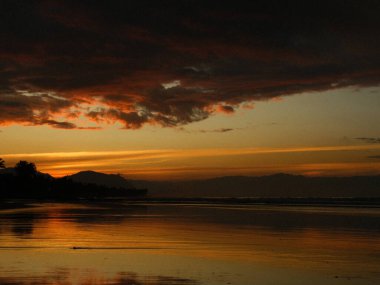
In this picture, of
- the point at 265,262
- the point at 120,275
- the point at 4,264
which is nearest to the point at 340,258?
the point at 265,262

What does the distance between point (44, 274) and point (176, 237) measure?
13.4m

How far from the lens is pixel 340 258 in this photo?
22875 mm

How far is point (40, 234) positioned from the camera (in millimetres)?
32094

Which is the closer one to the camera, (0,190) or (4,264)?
(4,264)

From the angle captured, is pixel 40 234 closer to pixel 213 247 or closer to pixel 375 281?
pixel 213 247

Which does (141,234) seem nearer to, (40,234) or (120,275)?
(40,234)

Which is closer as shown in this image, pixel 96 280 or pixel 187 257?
pixel 96 280

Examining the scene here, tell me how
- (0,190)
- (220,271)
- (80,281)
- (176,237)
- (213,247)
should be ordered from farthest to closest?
(0,190), (176,237), (213,247), (220,271), (80,281)

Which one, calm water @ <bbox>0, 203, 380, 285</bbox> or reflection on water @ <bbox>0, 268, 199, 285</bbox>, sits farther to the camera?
calm water @ <bbox>0, 203, 380, 285</bbox>

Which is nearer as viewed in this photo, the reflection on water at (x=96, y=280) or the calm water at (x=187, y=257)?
the reflection on water at (x=96, y=280)

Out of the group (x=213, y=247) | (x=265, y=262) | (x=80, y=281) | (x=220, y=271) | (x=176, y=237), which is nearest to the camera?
(x=80, y=281)

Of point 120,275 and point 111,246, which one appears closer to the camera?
point 120,275

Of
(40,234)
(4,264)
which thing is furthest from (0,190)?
(4,264)

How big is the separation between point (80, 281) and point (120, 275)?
5.02 ft
